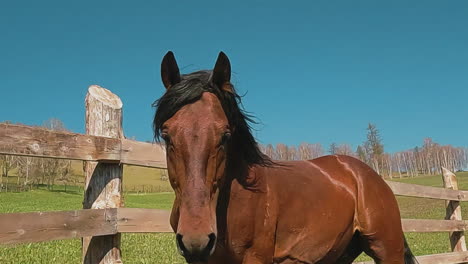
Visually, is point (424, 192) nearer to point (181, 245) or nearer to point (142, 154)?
point (142, 154)

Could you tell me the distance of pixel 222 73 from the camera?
9.09 ft

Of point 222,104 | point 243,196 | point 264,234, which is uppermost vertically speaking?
point 222,104

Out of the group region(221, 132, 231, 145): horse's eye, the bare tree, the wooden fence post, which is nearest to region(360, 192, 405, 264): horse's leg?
region(221, 132, 231, 145): horse's eye

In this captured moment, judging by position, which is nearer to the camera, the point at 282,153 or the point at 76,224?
the point at 76,224

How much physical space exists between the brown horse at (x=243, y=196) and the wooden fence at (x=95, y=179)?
951mm

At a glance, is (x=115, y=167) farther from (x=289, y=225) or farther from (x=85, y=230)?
(x=289, y=225)

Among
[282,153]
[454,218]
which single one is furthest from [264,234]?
[282,153]

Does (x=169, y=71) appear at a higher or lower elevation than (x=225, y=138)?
higher

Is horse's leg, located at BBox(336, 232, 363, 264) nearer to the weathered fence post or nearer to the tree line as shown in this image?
the weathered fence post

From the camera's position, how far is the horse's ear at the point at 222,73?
2.72 metres

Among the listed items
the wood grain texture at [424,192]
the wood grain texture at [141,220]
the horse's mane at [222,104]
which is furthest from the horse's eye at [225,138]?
the wood grain texture at [424,192]

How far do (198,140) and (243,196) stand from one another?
675 mm

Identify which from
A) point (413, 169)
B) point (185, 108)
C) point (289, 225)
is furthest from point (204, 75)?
point (413, 169)

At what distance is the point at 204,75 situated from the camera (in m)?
2.84
